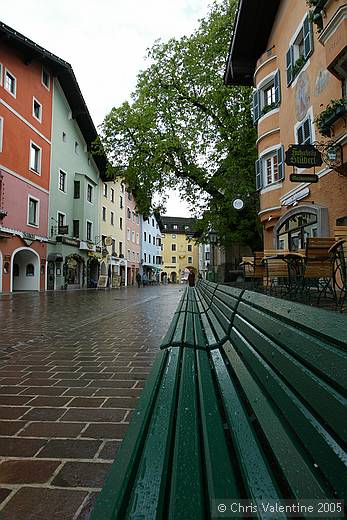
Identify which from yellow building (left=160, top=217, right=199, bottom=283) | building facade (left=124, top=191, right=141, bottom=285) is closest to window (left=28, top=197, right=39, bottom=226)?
building facade (left=124, top=191, right=141, bottom=285)

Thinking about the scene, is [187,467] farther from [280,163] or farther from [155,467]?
[280,163]

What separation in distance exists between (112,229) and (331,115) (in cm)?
2994

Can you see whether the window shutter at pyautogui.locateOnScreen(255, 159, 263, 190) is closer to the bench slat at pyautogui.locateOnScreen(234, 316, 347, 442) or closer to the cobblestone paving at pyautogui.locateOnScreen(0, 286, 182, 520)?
the cobblestone paving at pyautogui.locateOnScreen(0, 286, 182, 520)

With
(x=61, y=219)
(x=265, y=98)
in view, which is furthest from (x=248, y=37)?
(x=61, y=219)

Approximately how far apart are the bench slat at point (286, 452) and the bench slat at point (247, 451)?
0.05 meters

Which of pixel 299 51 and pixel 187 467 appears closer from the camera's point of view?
pixel 187 467

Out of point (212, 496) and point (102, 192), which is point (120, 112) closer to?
point (102, 192)

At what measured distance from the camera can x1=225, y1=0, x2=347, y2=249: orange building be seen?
8320 mm

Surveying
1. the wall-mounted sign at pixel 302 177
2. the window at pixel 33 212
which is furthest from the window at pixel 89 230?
the wall-mounted sign at pixel 302 177

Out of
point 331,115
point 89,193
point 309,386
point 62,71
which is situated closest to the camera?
point 309,386

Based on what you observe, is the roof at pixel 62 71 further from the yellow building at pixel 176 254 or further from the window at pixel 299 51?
the yellow building at pixel 176 254

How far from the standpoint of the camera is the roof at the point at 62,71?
18.2 m

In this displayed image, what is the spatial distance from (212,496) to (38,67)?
1009 inches

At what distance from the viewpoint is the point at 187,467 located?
1.01m
